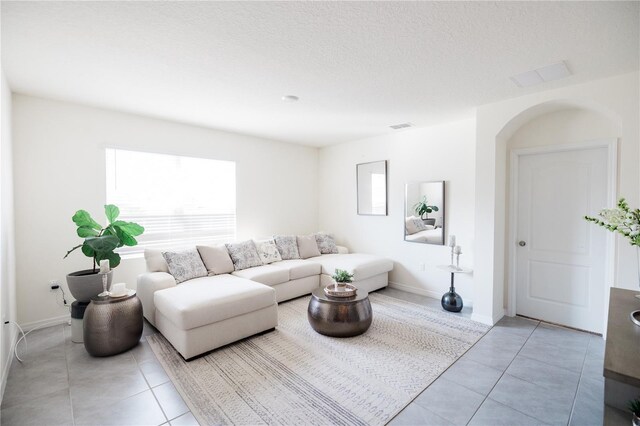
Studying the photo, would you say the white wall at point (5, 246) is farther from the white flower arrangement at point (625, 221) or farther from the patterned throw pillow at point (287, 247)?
the white flower arrangement at point (625, 221)

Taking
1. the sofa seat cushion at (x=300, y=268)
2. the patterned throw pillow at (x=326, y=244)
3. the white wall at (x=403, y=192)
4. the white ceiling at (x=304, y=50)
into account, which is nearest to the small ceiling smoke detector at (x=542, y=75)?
the white ceiling at (x=304, y=50)

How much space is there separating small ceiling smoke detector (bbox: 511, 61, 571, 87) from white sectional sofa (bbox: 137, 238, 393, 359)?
2.89m

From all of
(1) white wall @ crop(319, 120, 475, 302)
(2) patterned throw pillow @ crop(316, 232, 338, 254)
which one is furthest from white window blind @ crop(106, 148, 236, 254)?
(1) white wall @ crop(319, 120, 475, 302)

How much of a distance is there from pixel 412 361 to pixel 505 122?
2708mm

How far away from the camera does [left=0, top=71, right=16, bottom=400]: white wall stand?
2.31m

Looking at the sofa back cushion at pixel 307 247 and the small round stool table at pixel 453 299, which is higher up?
the sofa back cushion at pixel 307 247

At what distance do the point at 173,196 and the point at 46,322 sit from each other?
Answer: 2.00m

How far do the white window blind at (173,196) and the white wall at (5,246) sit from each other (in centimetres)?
100

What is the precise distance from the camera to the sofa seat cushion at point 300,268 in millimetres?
4270

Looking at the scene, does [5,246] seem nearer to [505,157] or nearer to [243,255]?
[243,255]

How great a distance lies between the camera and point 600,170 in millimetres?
3082

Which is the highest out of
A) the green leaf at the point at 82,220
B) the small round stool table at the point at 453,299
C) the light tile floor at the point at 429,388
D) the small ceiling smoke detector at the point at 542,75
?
the small ceiling smoke detector at the point at 542,75

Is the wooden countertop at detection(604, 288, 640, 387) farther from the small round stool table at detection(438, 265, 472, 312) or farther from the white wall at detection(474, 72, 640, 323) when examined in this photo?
the small round stool table at detection(438, 265, 472, 312)

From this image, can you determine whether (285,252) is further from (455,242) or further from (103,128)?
(103,128)
